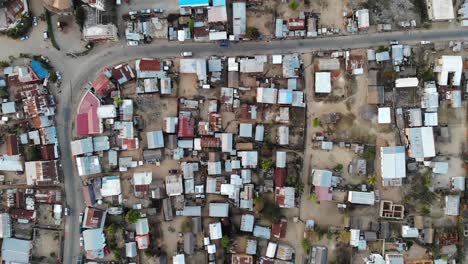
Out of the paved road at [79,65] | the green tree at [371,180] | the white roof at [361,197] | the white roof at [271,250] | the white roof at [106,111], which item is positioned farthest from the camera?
the paved road at [79,65]

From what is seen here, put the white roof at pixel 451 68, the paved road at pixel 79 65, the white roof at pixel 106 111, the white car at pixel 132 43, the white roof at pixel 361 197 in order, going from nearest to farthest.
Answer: the white roof at pixel 451 68 → the white roof at pixel 361 197 → the white roof at pixel 106 111 → the white car at pixel 132 43 → the paved road at pixel 79 65

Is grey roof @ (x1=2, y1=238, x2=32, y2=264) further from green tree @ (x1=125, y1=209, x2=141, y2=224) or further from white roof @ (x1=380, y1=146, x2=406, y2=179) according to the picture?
white roof @ (x1=380, y1=146, x2=406, y2=179)

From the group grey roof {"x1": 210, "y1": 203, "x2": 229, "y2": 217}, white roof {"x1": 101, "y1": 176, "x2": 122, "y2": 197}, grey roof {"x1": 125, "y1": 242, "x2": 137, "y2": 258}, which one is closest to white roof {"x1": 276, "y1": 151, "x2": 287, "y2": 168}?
grey roof {"x1": 210, "y1": 203, "x2": 229, "y2": 217}

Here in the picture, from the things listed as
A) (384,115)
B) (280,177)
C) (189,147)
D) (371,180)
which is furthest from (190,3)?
(371,180)

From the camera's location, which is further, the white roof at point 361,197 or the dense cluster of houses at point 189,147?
the dense cluster of houses at point 189,147

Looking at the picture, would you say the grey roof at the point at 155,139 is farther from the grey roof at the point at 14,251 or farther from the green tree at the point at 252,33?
the grey roof at the point at 14,251

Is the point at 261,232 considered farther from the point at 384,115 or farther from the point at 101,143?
the point at 101,143

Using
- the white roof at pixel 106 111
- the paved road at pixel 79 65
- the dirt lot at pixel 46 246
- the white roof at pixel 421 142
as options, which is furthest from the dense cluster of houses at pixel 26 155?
the white roof at pixel 421 142

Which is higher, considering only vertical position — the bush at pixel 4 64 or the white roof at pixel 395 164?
the bush at pixel 4 64
